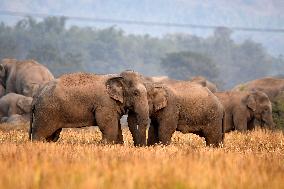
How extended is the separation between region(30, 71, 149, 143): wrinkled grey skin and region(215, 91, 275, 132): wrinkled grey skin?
34.0ft

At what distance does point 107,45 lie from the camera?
15262cm

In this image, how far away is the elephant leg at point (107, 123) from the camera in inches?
552

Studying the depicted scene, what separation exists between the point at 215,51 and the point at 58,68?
224ft

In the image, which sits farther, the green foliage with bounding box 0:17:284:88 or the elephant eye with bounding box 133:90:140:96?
the green foliage with bounding box 0:17:284:88

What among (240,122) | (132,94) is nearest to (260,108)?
(240,122)

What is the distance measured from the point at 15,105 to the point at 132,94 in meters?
16.4

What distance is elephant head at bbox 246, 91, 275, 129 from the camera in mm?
24781

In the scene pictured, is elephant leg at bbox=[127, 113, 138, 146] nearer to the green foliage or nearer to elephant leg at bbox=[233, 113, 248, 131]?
elephant leg at bbox=[233, 113, 248, 131]

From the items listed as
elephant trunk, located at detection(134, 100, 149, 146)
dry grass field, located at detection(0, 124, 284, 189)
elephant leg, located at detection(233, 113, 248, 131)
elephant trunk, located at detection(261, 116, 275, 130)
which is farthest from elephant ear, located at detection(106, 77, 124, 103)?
elephant trunk, located at detection(261, 116, 275, 130)

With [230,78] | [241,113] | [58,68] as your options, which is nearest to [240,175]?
[241,113]

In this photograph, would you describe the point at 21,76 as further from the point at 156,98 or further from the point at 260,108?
the point at 156,98

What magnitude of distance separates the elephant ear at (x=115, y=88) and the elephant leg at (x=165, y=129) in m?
1.05

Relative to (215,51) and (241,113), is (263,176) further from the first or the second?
(215,51)

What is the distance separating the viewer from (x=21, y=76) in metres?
32.6
